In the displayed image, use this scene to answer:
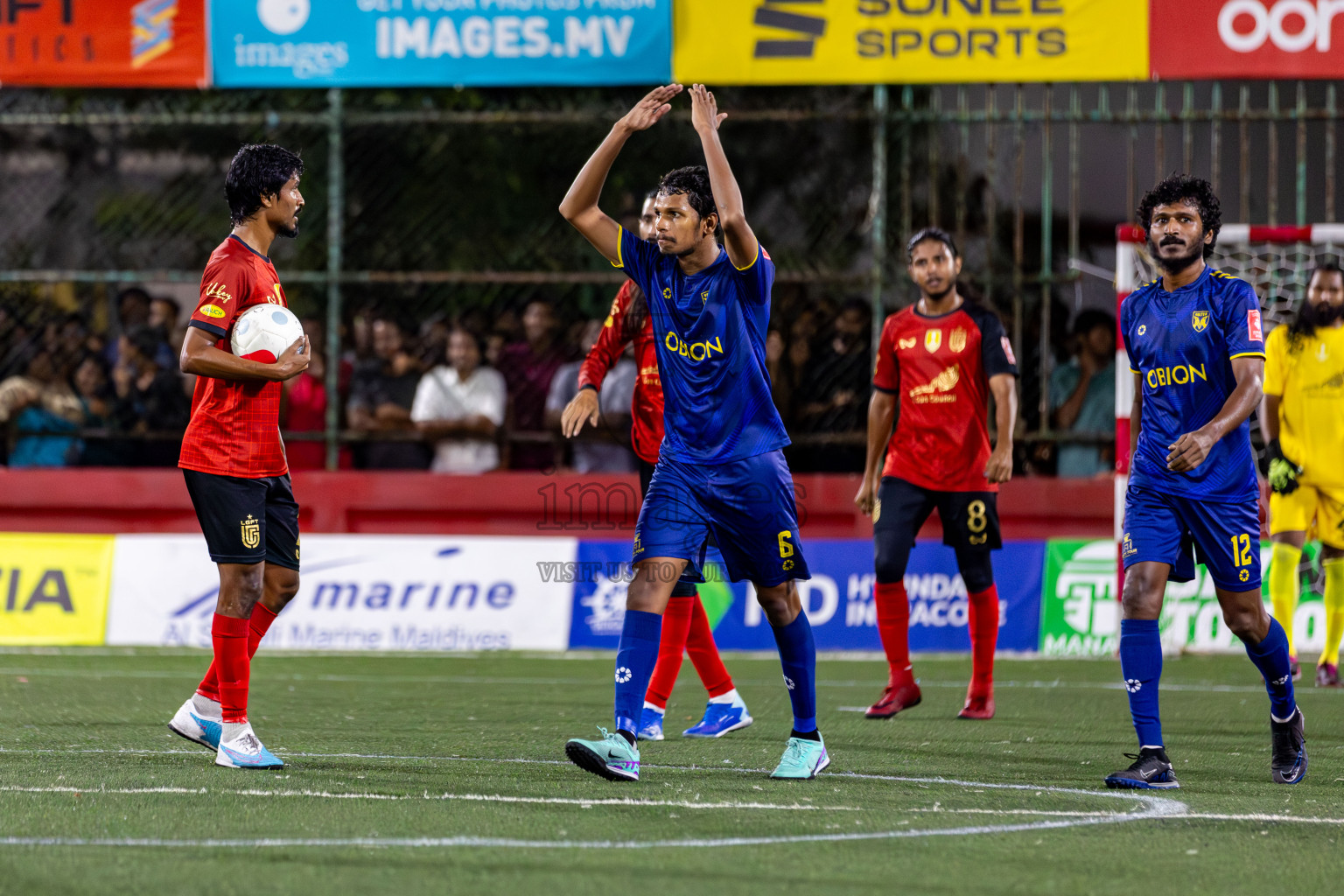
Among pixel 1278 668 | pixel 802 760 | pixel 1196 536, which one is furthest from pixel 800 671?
pixel 1278 668

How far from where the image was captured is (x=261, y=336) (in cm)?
595

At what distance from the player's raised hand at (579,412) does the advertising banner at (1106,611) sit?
587 cm

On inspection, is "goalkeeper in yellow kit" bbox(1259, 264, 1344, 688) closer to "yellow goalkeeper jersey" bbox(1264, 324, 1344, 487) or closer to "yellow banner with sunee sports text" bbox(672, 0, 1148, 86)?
"yellow goalkeeper jersey" bbox(1264, 324, 1344, 487)

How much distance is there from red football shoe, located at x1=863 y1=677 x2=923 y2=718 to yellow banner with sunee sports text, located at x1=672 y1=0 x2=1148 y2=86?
18.2 feet

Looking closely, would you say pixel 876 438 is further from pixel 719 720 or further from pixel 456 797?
pixel 456 797

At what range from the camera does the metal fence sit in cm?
1268

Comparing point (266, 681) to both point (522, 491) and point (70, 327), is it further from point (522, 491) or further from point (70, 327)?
point (70, 327)

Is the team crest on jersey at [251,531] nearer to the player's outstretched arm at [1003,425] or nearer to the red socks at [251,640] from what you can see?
the red socks at [251,640]

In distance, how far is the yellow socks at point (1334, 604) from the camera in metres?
9.65

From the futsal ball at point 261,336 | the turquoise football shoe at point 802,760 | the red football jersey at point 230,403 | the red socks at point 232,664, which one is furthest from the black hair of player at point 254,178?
the turquoise football shoe at point 802,760

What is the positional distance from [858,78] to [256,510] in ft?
23.9

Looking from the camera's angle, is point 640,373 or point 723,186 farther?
point 640,373

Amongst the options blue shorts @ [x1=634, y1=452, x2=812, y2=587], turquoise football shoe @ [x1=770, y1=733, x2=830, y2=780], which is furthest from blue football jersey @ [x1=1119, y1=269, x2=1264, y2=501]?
turquoise football shoe @ [x1=770, y1=733, x2=830, y2=780]

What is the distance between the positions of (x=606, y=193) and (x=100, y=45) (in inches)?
Result: 164
